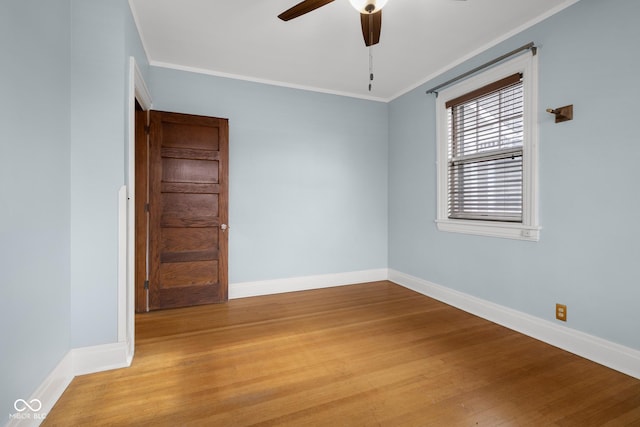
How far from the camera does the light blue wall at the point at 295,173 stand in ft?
12.0

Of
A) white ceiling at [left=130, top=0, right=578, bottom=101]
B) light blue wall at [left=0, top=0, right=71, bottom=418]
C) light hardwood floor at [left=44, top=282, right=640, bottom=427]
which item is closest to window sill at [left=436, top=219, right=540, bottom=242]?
light hardwood floor at [left=44, top=282, right=640, bottom=427]

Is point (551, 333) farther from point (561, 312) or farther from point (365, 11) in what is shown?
point (365, 11)

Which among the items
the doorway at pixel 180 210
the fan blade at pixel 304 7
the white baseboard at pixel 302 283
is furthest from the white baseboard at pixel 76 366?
the fan blade at pixel 304 7

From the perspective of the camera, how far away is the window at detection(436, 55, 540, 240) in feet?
8.52

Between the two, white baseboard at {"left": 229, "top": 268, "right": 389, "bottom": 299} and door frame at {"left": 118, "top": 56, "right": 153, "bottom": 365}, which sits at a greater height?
door frame at {"left": 118, "top": 56, "right": 153, "bottom": 365}

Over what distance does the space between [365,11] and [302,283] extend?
3.14 meters

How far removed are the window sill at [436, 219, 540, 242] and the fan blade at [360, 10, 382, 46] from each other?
2026mm

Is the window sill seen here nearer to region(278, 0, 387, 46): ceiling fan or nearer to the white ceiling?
the white ceiling

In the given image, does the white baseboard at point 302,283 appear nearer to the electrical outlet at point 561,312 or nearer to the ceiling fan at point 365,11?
the electrical outlet at point 561,312

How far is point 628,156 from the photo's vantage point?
2002 millimetres

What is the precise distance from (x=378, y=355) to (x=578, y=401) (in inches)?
46.5

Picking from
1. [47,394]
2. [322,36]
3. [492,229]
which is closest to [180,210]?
[47,394]

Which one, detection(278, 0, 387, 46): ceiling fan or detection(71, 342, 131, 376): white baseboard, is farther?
detection(71, 342, 131, 376): white baseboard

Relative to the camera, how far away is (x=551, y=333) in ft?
7.96
